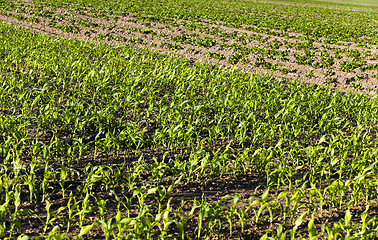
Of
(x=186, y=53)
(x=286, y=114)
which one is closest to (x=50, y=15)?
(x=186, y=53)

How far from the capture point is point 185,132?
5.44 m

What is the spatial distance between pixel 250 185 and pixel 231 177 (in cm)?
32

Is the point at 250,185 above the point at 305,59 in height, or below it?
below

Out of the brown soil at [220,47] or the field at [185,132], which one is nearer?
the field at [185,132]

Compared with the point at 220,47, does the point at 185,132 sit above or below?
below

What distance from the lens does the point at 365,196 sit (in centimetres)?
430

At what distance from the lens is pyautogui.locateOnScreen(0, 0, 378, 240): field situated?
3520 millimetres

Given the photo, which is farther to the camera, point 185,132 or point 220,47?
point 220,47

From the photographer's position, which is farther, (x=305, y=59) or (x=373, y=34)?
(x=373, y=34)

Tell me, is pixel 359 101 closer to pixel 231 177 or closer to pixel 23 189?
pixel 231 177

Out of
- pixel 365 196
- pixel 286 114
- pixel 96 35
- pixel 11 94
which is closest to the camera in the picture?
pixel 365 196

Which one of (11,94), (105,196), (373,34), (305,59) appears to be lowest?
(105,196)

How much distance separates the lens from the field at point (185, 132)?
11.5 feet

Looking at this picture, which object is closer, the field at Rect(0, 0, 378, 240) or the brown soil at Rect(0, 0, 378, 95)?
the field at Rect(0, 0, 378, 240)
